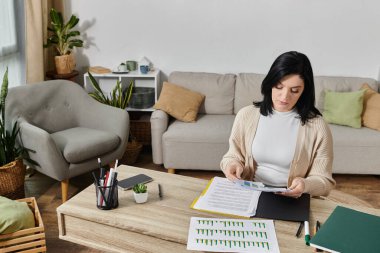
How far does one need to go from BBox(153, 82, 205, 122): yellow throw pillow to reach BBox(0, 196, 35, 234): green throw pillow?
1555 mm

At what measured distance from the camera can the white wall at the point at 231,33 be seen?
3.89m

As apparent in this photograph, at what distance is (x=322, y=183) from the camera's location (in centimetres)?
169

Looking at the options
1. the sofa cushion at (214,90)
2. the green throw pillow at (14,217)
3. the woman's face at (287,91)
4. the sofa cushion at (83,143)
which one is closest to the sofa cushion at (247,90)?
the sofa cushion at (214,90)

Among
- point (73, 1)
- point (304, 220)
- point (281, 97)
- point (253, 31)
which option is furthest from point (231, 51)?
point (304, 220)

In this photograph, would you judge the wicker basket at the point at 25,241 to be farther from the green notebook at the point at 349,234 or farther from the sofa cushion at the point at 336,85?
the sofa cushion at the point at 336,85

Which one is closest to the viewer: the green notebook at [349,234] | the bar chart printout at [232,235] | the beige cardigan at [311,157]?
the green notebook at [349,234]

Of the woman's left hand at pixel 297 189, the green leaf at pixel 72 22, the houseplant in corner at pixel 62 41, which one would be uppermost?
the green leaf at pixel 72 22

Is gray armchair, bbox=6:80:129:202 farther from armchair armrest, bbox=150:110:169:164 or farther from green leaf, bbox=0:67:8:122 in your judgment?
armchair armrest, bbox=150:110:169:164

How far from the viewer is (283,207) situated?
1.59m

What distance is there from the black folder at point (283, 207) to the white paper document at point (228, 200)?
3 cm

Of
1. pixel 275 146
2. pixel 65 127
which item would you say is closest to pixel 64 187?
pixel 65 127

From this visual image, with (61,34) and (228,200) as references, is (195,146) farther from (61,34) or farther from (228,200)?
(228,200)

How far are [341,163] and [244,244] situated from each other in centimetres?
229

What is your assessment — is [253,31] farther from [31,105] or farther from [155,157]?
[31,105]
